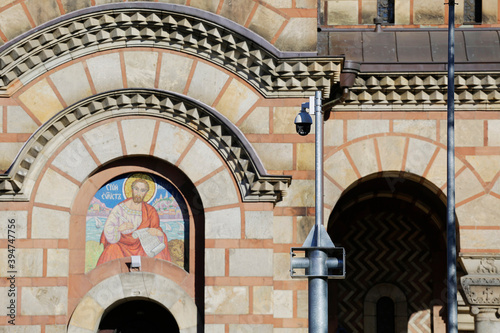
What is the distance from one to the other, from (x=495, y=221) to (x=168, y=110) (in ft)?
22.5

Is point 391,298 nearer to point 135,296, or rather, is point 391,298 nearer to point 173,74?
point 135,296

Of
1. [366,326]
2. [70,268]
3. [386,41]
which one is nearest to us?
[70,268]

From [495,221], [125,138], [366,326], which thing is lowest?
[366,326]

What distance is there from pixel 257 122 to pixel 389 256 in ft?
21.9

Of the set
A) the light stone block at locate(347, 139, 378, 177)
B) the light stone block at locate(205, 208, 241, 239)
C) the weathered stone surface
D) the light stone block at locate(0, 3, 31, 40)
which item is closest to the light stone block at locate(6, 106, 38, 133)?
the light stone block at locate(0, 3, 31, 40)

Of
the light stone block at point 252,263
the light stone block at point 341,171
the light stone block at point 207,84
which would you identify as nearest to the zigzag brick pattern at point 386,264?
the light stone block at point 341,171

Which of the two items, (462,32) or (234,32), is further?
(462,32)

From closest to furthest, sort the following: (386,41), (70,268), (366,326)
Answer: (70,268) → (386,41) → (366,326)

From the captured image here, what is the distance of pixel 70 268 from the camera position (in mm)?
24812

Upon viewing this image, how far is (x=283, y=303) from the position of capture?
81.0ft

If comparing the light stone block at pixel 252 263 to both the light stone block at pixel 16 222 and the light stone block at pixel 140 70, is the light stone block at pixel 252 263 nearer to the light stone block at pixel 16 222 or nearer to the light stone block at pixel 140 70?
the light stone block at pixel 140 70

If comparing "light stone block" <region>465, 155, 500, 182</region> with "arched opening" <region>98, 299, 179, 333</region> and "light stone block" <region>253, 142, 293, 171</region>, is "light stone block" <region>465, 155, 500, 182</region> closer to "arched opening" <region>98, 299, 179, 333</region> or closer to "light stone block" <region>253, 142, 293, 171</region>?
"light stone block" <region>253, 142, 293, 171</region>

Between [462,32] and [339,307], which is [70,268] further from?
[462,32]

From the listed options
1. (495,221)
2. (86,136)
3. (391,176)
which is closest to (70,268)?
(86,136)
